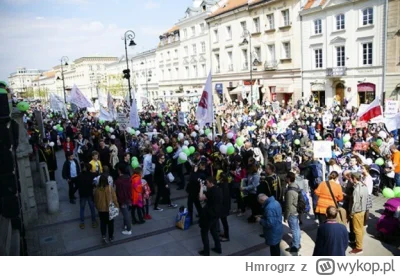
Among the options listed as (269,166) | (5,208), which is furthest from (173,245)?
(5,208)

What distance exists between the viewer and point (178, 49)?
37.0 m

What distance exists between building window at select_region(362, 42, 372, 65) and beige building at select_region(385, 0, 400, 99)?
1414 millimetres

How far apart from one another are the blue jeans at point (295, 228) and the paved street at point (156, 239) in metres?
0.24

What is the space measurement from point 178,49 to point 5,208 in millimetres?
32826

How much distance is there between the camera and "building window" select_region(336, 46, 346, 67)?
26.5m

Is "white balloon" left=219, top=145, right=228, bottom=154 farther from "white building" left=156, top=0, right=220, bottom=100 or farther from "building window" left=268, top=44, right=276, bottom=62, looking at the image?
"building window" left=268, top=44, right=276, bottom=62

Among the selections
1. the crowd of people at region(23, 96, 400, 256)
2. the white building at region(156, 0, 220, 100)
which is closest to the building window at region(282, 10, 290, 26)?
the white building at region(156, 0, 220, 100)

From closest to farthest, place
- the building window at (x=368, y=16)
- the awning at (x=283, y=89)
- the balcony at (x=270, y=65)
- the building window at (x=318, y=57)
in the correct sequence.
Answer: the building window at (x=368, y=16)
the building window at (x=318, y=57)
the awning at (x=283, y=89)
the balcony at (x=270, y=65)

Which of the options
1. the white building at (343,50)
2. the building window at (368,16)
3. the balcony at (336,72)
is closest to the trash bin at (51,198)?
the white building at (343,50)

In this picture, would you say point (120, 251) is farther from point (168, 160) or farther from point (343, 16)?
point (343, 16)

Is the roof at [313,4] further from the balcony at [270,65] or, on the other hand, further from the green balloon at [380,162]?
the green balloon at [380,162]

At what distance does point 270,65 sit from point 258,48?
2559 mm

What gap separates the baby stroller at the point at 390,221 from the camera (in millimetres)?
6594

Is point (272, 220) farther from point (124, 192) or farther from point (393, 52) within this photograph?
point (393, 52)
